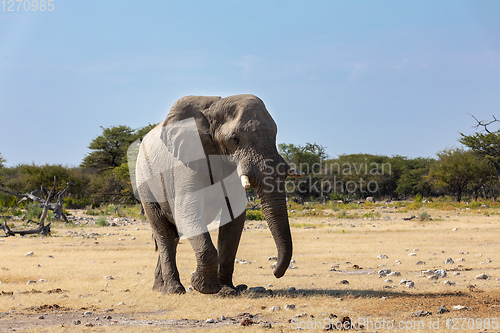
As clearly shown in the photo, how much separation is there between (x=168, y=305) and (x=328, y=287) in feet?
10.0

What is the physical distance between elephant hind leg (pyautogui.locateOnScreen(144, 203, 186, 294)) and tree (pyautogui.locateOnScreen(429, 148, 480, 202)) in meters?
51.6

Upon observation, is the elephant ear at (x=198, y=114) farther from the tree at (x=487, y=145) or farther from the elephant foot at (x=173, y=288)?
the tree at (x=487, y=145)

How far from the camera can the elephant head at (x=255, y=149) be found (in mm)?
7762

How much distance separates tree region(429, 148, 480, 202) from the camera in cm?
Answer: 5694

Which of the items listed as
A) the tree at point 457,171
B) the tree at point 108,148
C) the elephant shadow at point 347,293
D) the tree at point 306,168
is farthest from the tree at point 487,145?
the elephant shadow at point 347,293

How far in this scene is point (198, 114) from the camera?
8906 mm

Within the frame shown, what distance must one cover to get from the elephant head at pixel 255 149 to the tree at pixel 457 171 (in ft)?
172

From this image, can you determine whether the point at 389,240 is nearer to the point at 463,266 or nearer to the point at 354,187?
the point at 463,266

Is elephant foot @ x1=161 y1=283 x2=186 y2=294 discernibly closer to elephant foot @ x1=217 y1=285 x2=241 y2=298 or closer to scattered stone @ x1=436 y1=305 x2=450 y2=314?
elephant foot @ x1=217 y1=285 x2=241 y2=298

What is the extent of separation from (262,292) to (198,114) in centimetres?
→ 328

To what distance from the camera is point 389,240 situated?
19078mm

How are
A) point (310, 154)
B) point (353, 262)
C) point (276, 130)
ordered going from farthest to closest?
point (310, 154) < point (353, 262) < point (276, 130)

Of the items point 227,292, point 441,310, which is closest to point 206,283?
point 227,292

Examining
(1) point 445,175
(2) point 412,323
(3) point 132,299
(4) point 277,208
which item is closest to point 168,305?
(3) point 132,299
